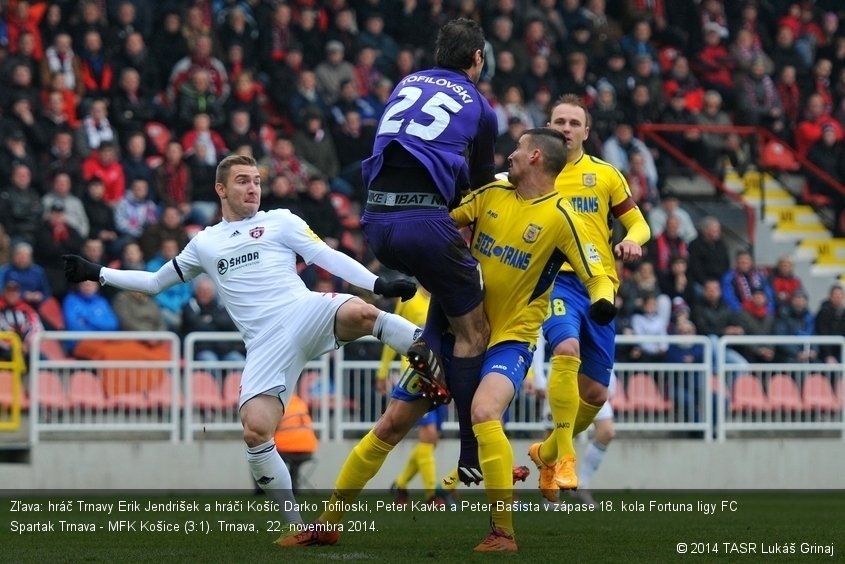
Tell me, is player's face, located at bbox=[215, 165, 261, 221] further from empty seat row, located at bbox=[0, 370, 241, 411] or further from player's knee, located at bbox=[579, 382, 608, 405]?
empty seat row, located at bbox=[0, 370, 241, 411]

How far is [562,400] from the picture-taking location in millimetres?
11000

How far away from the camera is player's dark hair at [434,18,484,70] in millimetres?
9328

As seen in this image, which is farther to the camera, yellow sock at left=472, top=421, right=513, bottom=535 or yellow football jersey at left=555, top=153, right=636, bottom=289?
yellow football jersey at left=555, top=153, right=636, bottom=289

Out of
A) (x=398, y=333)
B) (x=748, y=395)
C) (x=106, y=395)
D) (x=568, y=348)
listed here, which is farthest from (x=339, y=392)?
(x=398, y=333)

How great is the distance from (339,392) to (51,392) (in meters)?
2.95

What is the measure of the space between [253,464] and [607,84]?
13.8 metres

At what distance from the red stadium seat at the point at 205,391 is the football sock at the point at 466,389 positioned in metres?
7.47

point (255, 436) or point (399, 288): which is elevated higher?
point (399, 288)

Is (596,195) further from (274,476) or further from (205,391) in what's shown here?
(205,391)

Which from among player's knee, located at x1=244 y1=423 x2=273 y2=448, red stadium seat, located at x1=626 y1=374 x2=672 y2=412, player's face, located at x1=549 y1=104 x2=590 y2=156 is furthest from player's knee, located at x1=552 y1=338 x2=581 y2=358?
red stadium seat, located at x1=626 y1=374 x2=672 y2=412

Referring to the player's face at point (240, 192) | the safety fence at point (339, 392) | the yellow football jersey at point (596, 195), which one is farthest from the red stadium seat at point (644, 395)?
the player's face at point (240, 192)

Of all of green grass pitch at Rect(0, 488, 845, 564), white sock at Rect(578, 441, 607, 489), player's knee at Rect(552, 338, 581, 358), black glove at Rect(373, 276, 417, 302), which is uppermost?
black glove at Rect(373, 276, 417, 302)

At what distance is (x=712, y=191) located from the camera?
2334 centimetres

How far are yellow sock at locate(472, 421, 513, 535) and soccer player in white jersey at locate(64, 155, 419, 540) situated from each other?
3.18ft
